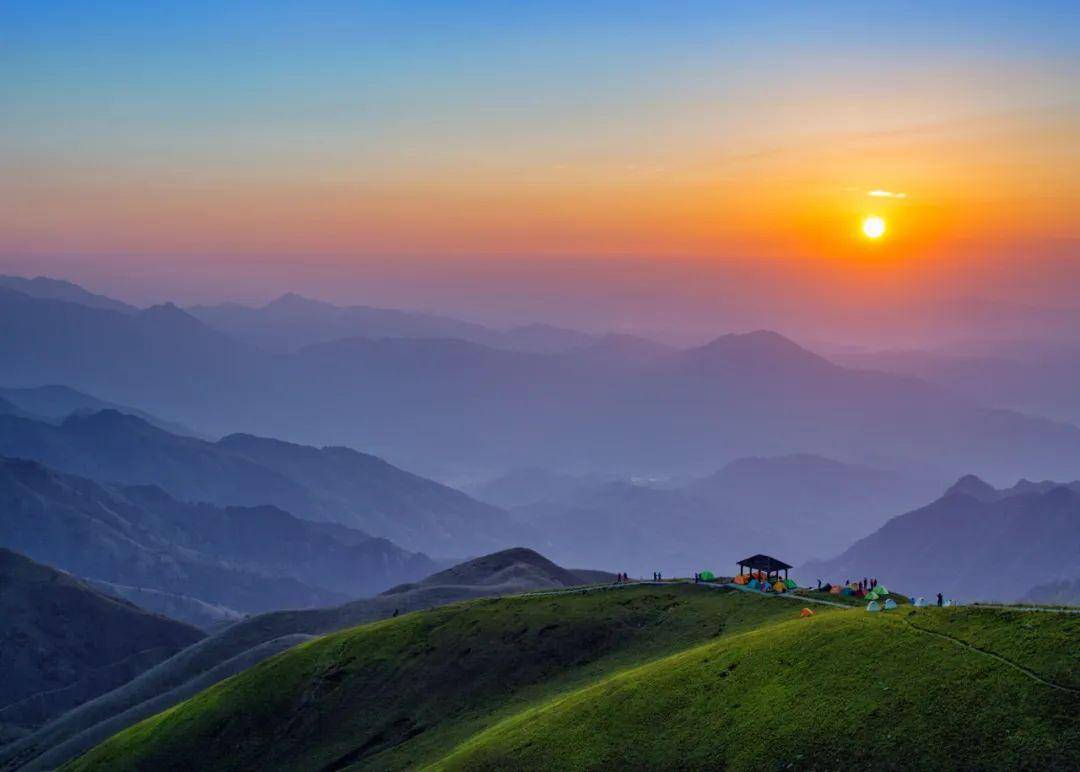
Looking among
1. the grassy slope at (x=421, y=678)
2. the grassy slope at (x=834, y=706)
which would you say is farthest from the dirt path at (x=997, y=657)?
the grassy slope at (x=421, y=678)

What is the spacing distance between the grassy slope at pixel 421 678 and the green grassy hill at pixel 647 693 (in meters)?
0.26

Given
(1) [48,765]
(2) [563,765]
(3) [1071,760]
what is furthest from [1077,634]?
(1) [48,765]

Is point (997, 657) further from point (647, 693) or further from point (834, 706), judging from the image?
point (647, 693)

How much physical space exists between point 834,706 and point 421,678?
59.5 meters

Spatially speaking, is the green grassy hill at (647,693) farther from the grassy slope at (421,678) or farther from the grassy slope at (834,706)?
the grassy slope at (421,678)

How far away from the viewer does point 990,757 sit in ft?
180

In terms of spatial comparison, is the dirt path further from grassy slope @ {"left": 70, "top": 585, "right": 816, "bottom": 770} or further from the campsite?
grassy slope @ {"left": 70, "top": 585, "right": 816, "bottom": 770}

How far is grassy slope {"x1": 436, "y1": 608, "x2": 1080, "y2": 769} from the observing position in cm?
5684

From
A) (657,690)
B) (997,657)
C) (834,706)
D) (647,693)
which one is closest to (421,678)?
(647,693)

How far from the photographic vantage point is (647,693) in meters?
77.5

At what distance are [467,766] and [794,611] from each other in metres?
33.7

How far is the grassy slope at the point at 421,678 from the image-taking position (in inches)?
3996

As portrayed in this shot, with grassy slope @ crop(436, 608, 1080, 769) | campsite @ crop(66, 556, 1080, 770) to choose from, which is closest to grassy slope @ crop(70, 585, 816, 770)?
campsite @ crop(66, 556, 1080, 770)

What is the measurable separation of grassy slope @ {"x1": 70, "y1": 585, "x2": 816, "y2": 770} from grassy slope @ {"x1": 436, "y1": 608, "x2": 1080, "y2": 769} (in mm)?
16935
